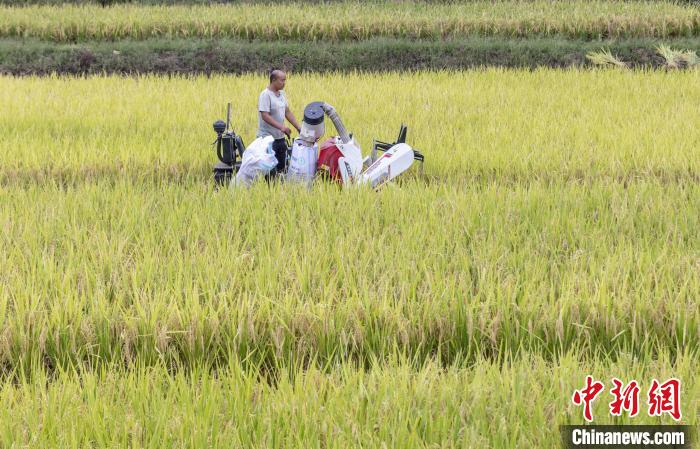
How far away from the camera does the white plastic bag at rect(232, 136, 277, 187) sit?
402cm

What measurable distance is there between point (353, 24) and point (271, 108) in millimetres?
7449

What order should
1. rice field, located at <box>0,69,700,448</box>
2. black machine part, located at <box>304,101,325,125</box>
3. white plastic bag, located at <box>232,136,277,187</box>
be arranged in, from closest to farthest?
rice field, located at <box>0,69,700,448</box> → black machine part, located at <box>304,101,325,125</box> → white plastic bag, located at <box>232,136,277,187</box>

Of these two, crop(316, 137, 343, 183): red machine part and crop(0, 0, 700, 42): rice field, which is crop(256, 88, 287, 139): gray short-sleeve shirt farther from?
crop(0, 0, 700, 42): rice field

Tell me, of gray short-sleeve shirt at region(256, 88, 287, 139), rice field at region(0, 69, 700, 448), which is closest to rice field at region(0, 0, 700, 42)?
rice field at region(0, 69, 700, 448)

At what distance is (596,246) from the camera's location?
3.10 m

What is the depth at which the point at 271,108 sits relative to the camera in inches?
190

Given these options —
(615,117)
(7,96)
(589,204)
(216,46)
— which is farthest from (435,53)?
(589,204)

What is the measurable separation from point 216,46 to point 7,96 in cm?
433

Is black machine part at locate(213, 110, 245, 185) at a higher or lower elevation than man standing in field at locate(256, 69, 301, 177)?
lower

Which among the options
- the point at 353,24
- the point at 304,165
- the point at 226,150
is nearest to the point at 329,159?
the point at 304,165

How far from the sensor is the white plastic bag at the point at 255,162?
4023 mm

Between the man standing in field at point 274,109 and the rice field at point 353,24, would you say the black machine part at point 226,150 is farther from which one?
the rice field at point 353,24

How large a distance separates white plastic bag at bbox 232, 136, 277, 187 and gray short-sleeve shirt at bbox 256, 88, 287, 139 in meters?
0.74

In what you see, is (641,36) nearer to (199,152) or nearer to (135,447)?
(199,152)
